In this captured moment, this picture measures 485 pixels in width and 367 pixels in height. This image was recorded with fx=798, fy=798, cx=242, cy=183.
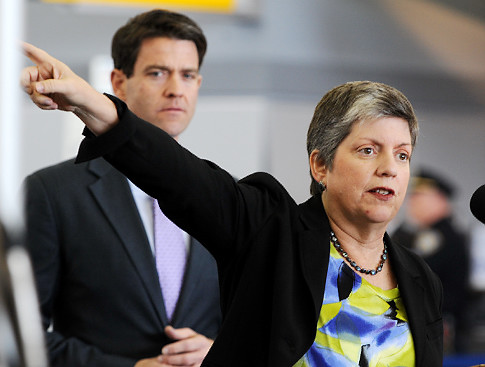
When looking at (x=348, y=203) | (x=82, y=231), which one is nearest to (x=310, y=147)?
(x=348, y=203)

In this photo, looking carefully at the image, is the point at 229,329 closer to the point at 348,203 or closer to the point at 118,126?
the point at 348,203

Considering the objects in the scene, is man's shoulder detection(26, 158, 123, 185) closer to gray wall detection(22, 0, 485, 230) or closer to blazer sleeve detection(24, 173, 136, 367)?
blazer sleeve detection(24, 173, 136, 367)

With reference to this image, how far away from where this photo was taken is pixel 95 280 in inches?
71.7

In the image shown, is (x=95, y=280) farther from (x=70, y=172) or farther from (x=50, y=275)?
(x=70, y=172)

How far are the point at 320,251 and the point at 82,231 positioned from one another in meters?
0.68

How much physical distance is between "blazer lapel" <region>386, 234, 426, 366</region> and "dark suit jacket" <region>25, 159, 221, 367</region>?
54 centimetres

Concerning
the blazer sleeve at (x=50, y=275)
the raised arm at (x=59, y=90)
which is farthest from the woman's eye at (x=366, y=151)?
the blazer sleeve at (x=50, y=275)

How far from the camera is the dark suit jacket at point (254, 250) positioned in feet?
3.94

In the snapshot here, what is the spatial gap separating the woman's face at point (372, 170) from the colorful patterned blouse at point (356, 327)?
0.10 metres

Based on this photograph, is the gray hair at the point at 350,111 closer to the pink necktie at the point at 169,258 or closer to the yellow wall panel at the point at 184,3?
the pink necktie at the point at 169,258

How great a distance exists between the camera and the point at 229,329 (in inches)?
53.4

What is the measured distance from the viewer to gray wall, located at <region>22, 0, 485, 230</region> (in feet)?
22.2

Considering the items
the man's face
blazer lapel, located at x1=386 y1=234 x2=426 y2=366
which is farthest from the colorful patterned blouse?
the man's face

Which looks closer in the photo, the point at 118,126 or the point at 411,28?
the point at 118,126
